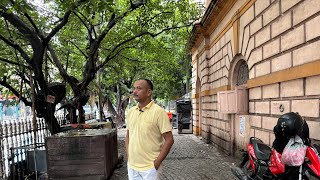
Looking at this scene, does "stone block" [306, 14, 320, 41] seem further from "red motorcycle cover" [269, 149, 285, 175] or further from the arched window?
the arched window

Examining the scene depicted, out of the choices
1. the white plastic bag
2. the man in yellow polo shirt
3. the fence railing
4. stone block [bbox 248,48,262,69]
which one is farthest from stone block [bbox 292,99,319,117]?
the fence railing

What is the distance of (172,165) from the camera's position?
938 centimetres

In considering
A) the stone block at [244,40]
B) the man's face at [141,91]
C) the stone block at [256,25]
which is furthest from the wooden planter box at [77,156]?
the stone block at [244,40]

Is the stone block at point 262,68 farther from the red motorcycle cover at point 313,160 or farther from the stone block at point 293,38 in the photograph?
the red motorcycle cover at point 313,160

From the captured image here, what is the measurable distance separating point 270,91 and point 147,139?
4.01 meters

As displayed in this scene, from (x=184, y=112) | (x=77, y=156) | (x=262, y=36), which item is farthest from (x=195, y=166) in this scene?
(x=184, y=112)

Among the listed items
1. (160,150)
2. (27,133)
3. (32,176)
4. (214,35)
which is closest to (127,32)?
(214,35)

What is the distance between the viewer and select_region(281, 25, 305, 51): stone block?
549cm

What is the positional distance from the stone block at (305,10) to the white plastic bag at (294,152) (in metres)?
2.13

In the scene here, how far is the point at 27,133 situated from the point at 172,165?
4093 millimetres

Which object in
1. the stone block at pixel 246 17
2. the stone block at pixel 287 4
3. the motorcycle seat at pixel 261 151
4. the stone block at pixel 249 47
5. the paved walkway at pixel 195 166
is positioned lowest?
the paved walkway at pixel 195 166

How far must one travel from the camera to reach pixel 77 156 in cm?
679

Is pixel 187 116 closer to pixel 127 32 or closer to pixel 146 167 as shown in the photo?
pixel 127 32

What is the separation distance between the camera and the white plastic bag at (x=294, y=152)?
13.0ft
